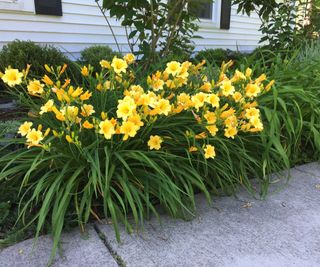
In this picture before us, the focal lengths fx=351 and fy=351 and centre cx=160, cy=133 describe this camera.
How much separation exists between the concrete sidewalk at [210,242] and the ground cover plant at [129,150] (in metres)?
0.10

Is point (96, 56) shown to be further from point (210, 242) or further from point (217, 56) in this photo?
point (210, 242)

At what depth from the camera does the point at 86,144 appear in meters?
2.00

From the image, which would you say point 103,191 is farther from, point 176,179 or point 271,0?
point 271,0

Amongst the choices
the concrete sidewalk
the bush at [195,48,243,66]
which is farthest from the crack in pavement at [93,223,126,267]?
the bush at [195,48,243,66]

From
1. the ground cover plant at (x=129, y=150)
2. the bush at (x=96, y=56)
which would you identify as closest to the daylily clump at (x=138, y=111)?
the ground cover plant at (x=129, y=150)

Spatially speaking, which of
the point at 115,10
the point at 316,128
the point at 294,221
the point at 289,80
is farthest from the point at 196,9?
the point at 294,221

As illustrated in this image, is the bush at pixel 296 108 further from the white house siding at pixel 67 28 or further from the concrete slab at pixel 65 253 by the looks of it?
the concrete slab at pixel 65 253

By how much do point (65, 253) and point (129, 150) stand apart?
0.62 m

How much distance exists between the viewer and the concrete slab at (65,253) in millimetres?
1564

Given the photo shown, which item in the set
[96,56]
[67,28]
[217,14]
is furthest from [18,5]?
[217,14]

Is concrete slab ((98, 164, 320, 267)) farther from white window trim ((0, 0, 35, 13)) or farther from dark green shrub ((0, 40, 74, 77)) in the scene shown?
white window trim ((0, 0, 35, 13))

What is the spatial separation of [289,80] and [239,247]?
1794mm

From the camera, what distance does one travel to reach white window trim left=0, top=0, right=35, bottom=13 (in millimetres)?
4461

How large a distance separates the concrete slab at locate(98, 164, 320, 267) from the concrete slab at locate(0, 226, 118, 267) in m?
0.08
